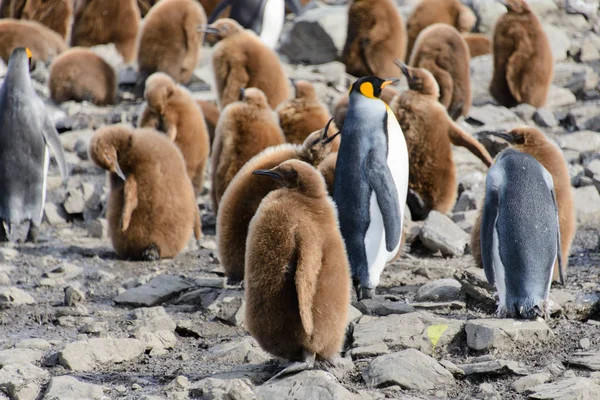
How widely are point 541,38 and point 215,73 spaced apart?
3645 mm

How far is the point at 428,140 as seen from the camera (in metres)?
7.24

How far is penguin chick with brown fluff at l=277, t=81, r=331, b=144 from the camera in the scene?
23.4 feet

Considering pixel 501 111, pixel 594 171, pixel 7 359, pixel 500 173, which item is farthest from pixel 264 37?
pixel 7 359

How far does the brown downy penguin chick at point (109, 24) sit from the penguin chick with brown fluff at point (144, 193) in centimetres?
675

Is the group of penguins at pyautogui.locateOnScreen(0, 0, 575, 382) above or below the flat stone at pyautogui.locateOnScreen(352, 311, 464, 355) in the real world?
above

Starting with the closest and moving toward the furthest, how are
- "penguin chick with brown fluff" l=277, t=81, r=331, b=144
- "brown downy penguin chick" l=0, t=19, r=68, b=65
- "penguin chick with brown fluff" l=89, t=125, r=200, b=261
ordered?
1. "penguin chick with brown fluff" l=89, t=125, r=200, b=261
2. "penguin chick with brown fluff" l=277, t=81, r=331, b=144
3. "brown downy penguin chick" l=0, t=19, r=68, b=65

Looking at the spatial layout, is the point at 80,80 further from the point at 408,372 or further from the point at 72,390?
the point at 408,372

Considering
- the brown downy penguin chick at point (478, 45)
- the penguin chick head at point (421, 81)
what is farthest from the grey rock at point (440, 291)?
the brown downy penguin chick at point (478, 45)

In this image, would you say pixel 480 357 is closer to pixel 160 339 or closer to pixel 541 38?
pixel 160 339

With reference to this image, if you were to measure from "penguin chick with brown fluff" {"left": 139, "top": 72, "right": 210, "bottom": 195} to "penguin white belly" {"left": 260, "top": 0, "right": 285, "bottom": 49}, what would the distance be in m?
5.17

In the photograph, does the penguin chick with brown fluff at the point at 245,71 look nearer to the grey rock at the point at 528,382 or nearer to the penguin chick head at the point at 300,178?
the penguin chick head at the point at 300,178

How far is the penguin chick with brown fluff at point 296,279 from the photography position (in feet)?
12.7

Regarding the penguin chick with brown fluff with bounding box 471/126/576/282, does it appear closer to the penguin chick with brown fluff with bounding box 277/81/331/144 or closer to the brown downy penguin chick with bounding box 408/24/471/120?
the penguin chick with brown fluff with bounding box 277/81/331/144

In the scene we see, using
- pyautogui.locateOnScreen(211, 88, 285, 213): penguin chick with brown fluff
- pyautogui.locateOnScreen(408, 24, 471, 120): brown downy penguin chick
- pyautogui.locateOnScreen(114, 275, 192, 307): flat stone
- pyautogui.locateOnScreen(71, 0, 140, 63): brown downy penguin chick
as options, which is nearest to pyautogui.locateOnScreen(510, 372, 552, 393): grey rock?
pyautogui.locateOnScreen(114, 275, 192, 307): flat stone
